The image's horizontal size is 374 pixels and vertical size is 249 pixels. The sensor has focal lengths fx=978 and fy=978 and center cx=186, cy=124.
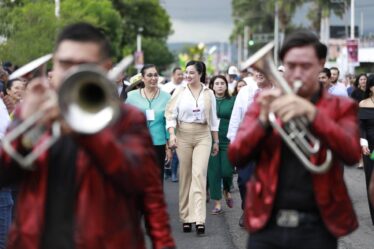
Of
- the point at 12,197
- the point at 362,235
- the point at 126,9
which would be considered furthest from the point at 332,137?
the point at 126,9

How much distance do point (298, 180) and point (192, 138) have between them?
20.2ft

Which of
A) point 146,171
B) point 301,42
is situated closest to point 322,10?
point 301,42

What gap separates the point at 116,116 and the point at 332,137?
125cm

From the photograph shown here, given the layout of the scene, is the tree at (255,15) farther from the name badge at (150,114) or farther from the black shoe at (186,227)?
the black shoe at (186,227)

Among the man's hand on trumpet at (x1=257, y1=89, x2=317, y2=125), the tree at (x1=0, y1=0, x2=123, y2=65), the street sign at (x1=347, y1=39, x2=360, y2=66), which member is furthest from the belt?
the street sign at (x1=347, y1=39, x2=360, y2=66)

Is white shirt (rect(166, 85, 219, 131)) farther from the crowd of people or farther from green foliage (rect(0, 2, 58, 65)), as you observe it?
green foliage (rect(0, 2, 58, 65))

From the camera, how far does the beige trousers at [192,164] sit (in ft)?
35.1

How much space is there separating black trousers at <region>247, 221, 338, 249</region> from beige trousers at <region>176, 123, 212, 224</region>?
19.2ft

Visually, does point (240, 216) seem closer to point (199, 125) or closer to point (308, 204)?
point (199, 125)

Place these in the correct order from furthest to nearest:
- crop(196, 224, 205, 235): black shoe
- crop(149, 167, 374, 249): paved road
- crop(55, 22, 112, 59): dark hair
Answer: crop(196, 224, 205, 235): black shoe, crop(149, 167, 374, 249): paved road, crop(55, 22, 112, 59): dark hair

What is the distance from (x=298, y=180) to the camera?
472cm

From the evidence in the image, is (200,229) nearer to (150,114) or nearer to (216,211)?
(150,114)

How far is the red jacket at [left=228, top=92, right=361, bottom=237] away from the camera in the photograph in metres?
4.65

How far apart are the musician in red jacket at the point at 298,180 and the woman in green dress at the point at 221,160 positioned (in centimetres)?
723
